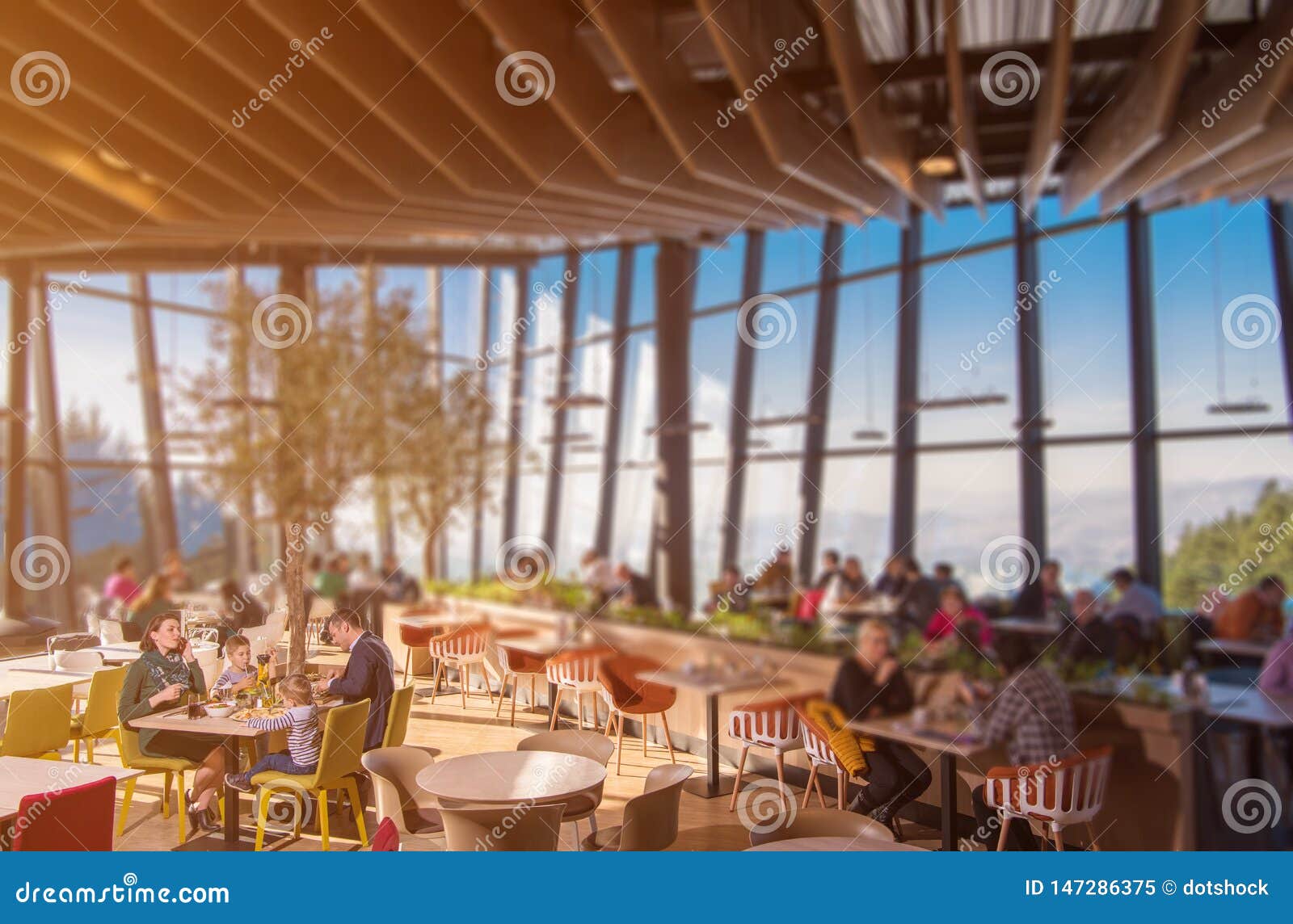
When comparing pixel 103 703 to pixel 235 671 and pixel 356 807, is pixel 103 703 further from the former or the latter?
pixel 356 807

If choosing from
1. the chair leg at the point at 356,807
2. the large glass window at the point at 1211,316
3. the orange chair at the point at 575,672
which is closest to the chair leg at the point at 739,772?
the orange chair at the point at 575,672

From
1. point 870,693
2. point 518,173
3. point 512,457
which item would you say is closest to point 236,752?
point 512,457

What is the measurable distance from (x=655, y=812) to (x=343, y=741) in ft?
4.37

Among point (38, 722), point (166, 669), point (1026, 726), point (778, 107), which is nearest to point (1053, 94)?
point (778, 107)

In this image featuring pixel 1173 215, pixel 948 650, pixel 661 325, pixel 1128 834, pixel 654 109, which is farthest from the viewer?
pixel 1173 215

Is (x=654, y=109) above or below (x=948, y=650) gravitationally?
above

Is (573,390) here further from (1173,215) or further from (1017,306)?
(1173,215)

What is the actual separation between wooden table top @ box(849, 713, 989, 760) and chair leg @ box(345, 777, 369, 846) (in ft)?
6.72

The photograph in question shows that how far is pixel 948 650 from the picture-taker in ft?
12.9

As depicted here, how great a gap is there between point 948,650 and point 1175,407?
6.83 meters

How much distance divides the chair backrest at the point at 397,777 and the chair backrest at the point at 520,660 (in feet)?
1.65

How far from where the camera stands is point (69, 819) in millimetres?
3389

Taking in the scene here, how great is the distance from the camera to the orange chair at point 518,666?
3721 millimetres

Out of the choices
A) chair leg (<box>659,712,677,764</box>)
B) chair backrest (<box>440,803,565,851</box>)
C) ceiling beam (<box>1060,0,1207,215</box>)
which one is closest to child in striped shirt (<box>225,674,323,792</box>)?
chair backrest (<box>440,803,565,851</box>)
